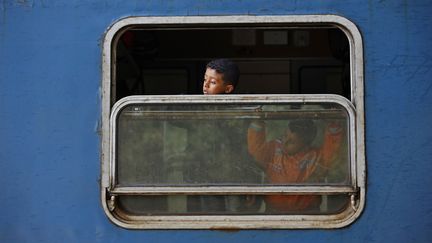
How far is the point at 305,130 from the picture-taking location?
2402 mm

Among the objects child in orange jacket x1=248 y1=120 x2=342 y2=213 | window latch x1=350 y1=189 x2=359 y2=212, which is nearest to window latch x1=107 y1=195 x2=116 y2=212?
child in orange jacket x1=248 y1=120 x2=342 y2=213

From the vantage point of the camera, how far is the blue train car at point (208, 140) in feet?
7.73

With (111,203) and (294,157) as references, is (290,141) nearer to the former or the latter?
(294,157)

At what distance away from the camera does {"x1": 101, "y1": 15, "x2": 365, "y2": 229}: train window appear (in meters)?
2.37

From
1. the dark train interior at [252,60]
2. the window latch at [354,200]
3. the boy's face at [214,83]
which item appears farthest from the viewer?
the dark train interior at [252,60]

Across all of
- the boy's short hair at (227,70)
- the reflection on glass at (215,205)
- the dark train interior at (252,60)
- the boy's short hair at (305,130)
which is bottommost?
the reflection on glass at (215,205)

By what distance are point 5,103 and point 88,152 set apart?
0.38 meters

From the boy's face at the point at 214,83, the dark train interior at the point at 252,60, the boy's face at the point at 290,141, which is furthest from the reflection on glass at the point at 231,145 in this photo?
the dark train interior at the point at 252,60

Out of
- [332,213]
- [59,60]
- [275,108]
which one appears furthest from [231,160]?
[59,60]

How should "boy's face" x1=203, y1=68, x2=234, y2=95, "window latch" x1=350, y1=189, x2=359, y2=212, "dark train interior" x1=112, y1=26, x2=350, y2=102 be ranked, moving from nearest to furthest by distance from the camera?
"window latch" x1=350, y1=189, x2=359, y2=212 < "boy's face" x1=203, y1=68, x2=234, y2=95 < "dark train interior" x1=112, y1=26, x2=350, y2=102

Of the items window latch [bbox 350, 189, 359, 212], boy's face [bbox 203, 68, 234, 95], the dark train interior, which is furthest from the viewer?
the dark train interior

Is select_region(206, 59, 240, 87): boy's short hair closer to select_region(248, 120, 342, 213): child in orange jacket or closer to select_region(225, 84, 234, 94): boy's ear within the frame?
select_region(225, 84, 234, 94): boy's ear

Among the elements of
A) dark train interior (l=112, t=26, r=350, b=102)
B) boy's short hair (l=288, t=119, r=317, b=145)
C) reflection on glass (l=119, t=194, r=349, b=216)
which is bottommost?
reflection on glass (l=119, t=194, r=349, b=216)

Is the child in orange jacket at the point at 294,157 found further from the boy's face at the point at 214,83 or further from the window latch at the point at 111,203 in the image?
the window latch at the point at 111,203
